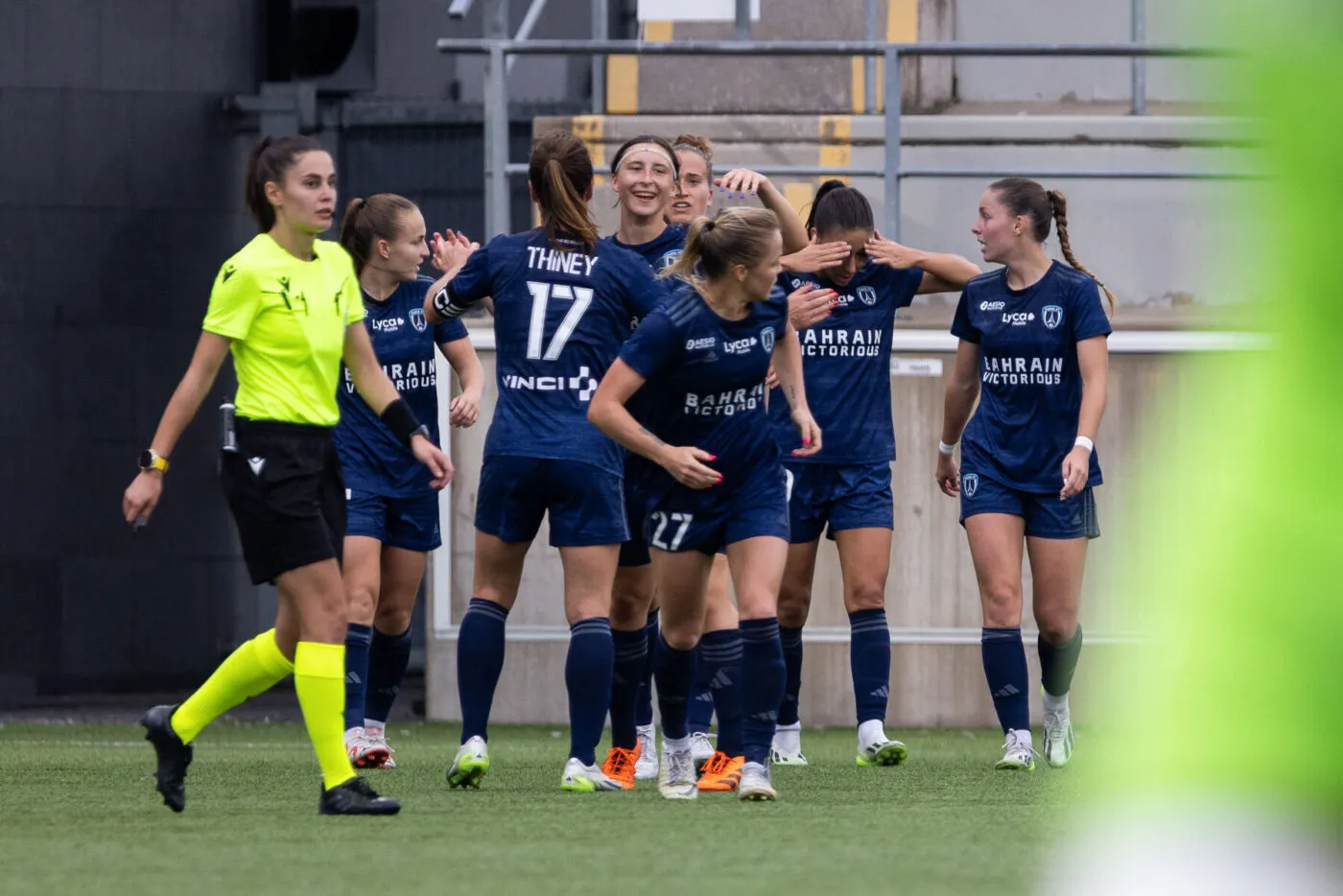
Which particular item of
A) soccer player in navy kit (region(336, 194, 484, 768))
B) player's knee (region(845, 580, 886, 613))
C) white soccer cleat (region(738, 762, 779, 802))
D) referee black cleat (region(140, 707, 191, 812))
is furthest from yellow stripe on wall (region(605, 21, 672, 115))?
referee black cleat (region(140, 707, 191, 812))

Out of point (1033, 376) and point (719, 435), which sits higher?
point (1033, 376)

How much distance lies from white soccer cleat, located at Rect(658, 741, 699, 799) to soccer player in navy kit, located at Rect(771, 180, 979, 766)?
153 centimetres

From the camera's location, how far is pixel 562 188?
6.23 metres

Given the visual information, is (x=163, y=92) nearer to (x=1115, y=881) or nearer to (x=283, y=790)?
(x=283, y=790)

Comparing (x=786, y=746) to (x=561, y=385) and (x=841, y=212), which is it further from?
(x=561, y=385)

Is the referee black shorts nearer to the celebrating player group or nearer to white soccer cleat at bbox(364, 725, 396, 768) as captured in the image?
the celebrating player group

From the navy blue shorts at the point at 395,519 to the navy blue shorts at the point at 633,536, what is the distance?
1.21 metres

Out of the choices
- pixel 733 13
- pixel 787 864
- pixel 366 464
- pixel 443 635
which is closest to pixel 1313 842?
pixel 787 864

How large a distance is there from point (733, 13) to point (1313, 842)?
10.9 m

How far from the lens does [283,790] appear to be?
6457 mm

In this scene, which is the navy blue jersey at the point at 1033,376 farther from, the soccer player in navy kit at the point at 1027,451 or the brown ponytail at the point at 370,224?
the brown ponytail at the point at 370,224

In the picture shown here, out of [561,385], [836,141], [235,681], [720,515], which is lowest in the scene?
[235,681]

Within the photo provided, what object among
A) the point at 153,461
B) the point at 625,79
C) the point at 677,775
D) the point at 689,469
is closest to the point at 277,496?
the point at 153,461

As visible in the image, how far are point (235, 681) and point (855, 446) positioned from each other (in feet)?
9.71
